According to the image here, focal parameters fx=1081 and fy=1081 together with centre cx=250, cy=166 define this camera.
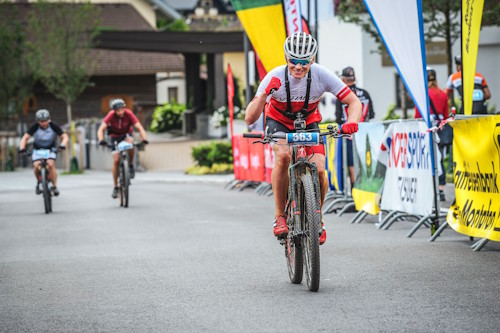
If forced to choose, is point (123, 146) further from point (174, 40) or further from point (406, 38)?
point (174, 40)

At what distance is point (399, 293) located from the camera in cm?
760

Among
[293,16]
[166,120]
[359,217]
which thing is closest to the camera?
[359,217]

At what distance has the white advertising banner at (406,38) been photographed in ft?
36.7

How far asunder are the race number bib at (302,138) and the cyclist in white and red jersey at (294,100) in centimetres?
22

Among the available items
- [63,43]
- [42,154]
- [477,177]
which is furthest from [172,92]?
[477,177]

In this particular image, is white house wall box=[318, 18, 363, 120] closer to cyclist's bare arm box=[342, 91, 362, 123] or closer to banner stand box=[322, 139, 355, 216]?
banner stand box=[322, 139, 355, 216]

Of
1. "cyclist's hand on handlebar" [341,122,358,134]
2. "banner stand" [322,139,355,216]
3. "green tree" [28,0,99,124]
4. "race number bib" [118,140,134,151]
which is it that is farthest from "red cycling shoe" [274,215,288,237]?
"green tree" [28,0,99,124]

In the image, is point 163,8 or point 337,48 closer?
point 337,48

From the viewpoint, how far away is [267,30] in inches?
704

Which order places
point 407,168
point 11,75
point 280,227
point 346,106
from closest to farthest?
point 280,227 → point 407,168 → point 346,106 → point 11,75

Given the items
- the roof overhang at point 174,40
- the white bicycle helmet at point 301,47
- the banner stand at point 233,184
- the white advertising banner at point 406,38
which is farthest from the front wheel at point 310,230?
the roof overhang at point 174,40

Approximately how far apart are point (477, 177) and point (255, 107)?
300cm

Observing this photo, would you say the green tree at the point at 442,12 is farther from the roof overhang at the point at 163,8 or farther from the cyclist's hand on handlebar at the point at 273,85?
the roof overhang at the point at 163,8

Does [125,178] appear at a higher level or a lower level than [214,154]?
higher
